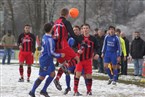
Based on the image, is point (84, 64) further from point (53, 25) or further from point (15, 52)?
point (15, 52)

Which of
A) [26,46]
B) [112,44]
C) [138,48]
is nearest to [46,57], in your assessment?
[112,44]

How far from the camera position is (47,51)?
11.4m

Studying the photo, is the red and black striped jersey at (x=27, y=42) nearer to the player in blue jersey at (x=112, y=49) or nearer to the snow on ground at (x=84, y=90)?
the snow on ground at (x=84, y=90)

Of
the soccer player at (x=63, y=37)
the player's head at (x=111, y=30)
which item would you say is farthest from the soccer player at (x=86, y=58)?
the player's head at (x=111, y=30)

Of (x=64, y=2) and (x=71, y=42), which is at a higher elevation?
(x=64, y=2)

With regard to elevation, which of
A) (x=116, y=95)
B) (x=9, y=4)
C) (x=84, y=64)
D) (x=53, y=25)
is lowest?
(x=116, y=95)

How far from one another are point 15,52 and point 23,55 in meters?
21.1

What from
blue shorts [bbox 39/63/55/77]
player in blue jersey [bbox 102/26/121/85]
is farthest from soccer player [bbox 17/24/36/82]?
blue shorts [bbox 39/63/55/77]

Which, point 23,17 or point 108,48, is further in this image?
point 23,17

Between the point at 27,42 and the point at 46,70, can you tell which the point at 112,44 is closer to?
the point at 27,42

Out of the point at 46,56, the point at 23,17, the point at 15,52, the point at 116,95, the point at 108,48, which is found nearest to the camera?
the point at 46,56

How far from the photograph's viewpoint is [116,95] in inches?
496

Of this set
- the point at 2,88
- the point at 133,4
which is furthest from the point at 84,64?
the point at 133,4

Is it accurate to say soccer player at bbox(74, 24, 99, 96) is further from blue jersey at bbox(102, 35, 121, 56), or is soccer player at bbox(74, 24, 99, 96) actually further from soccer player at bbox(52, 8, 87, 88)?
blue jersey at bbox(102, 35, 121, 56)
